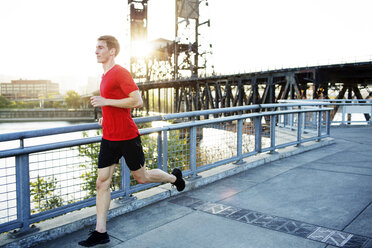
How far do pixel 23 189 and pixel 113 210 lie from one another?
3.64ft

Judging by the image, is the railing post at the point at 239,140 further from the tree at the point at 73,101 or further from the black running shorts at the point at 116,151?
the tree at the point at 73,101

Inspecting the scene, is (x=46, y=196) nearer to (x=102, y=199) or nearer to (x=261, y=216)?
(x=102, y=199)

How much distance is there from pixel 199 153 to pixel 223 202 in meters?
1.45

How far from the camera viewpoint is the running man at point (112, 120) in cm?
317

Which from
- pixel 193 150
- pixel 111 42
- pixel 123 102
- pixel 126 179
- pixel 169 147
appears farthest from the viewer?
pixel 169 147

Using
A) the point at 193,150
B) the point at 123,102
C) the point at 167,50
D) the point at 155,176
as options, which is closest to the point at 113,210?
the point at 155,176

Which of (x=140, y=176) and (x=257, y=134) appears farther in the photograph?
(x=257, y=134)

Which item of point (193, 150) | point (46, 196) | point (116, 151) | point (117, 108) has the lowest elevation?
point (46, 196)

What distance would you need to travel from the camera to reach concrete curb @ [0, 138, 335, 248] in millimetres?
3400

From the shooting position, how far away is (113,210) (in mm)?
4137

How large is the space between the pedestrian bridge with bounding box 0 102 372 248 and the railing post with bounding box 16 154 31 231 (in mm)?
10

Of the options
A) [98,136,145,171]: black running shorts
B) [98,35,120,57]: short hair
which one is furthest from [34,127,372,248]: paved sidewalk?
[98,35,120,57]: short hair

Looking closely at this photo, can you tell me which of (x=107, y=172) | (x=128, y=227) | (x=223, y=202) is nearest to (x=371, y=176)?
(x=223, y=202)

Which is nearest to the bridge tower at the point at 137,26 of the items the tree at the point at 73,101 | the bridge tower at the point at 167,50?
the bridge tower at the point at 167,50
